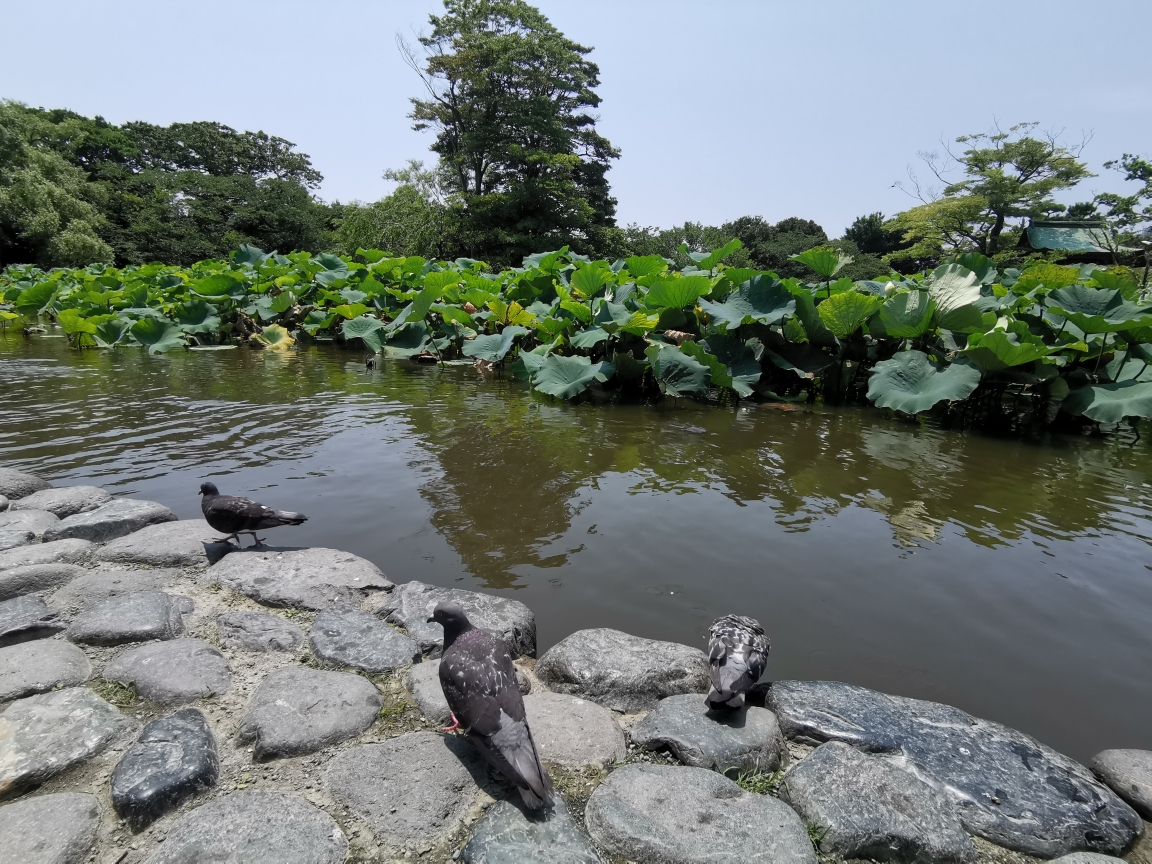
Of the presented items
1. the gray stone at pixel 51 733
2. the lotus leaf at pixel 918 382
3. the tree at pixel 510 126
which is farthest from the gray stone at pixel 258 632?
the tree at pixel 510 126

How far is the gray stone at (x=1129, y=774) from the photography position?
1.97 meters

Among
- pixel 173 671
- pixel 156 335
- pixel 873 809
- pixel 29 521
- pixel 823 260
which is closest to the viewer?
pixel 873 809

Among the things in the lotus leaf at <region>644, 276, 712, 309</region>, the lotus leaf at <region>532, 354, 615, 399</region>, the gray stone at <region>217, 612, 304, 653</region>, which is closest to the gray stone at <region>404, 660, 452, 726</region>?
the gray stone at <region>217, 612, 304, 653</region>

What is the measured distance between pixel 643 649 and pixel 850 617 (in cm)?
111

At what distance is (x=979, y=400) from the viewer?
22.3 feet

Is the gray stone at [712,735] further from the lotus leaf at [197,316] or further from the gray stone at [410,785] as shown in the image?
the lotus leaf at [197,316]

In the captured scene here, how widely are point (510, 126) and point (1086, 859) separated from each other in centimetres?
2606

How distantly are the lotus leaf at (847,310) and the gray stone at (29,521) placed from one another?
22.1 feet

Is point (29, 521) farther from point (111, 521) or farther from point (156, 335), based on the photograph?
point (156, 335)

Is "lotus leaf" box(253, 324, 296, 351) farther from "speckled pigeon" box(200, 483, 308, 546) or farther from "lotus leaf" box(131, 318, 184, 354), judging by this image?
"speckled pigeon" box(200, 483, 308, 546)

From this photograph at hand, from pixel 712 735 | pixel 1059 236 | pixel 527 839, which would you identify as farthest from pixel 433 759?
pixel 1059 236

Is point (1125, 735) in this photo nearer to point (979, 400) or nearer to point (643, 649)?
point (643, 649)

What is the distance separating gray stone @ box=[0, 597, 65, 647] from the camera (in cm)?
243

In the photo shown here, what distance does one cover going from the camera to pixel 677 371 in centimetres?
692
